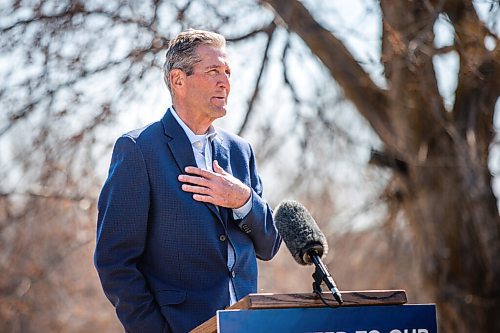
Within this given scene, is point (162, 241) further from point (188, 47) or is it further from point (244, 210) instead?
point (188, 47)

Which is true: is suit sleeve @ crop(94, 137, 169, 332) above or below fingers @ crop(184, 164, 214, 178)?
below

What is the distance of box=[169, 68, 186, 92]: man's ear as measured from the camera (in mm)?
4730

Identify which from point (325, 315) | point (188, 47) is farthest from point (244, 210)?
point (325, 315)

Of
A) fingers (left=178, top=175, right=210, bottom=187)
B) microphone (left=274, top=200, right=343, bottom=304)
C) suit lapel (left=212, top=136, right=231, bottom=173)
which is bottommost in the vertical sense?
microphone (left=274, top=200, right=343, bottom=304)

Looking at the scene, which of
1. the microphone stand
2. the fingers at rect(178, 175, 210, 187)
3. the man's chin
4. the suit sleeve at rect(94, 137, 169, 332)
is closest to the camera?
the microphone stand

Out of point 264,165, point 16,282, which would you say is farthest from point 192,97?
point 16,282

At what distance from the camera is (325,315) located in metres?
3.91

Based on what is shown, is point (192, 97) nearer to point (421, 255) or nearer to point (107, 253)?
point (107, 253)

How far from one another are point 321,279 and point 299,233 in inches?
9.2

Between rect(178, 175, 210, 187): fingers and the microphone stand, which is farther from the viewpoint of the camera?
rect(178, 175, 210, 187): fingers

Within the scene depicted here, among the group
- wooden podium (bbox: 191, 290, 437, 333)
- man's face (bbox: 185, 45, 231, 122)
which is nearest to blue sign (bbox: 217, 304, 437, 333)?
wooden podium (bbox: 191, 290, 437, 333)

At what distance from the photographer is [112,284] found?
444 cm

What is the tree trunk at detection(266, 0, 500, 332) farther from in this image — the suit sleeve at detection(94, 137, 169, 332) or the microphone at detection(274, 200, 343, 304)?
the microphone at detection(274, 200, 343, 304)

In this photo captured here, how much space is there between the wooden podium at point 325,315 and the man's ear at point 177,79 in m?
1.16
